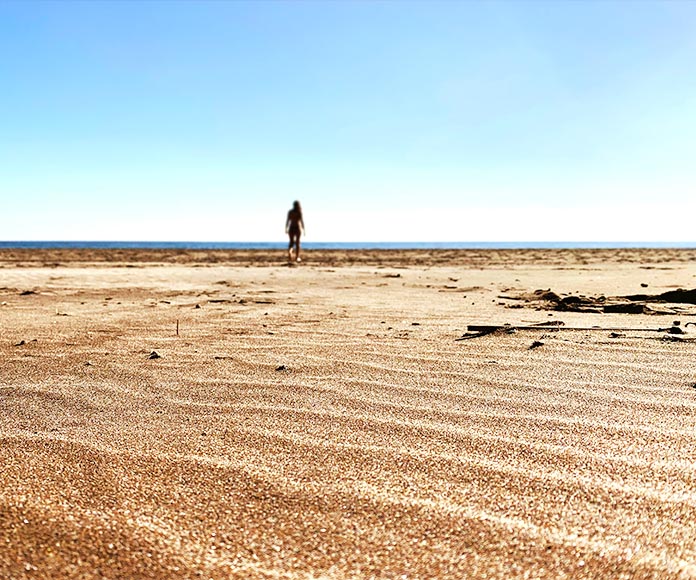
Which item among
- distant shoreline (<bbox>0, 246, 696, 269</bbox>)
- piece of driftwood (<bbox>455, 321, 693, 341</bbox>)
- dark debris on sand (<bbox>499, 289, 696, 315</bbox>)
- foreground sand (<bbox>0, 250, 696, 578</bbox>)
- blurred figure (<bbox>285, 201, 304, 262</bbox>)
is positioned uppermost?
blurred figure (<bbox>285, 201, 304, 262</bbox>)

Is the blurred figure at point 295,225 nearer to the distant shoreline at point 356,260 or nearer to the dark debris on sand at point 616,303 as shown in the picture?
the distant shoreline at point 356,260

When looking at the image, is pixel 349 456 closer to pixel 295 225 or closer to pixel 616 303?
pixel 616 303

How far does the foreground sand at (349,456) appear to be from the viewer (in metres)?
1.21

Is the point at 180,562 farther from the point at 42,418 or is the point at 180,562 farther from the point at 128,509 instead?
the point at 42,418

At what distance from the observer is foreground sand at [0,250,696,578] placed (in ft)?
3.96

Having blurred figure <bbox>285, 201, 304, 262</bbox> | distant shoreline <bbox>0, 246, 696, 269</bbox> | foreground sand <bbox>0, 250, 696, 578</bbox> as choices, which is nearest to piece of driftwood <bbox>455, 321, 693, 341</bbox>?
foreground sand <bbox>0, 250, 696, 578</bbox>

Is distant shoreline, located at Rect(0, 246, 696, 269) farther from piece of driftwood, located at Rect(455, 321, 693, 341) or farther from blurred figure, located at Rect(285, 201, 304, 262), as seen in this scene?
piece of driftwood, located at Rect(455, 321, 693, 341)

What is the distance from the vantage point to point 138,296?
21.1 feet

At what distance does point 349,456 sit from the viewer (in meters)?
Result: 1.72

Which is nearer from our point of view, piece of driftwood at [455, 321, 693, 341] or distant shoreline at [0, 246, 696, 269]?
piece of driftwood at [455, 321, 693, 341]

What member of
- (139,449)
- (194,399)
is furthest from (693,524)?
(194,399)

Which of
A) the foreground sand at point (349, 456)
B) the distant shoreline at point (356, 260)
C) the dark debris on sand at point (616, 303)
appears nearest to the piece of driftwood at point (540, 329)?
the foreground sand at point (349, 456)

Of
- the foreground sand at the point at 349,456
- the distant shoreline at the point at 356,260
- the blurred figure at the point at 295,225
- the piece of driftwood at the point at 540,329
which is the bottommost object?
the foreground sand at the point at 349,456

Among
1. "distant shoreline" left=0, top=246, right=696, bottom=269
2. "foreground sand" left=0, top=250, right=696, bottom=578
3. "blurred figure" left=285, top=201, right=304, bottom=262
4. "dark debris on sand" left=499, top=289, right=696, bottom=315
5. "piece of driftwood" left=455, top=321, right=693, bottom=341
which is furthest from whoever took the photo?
"blurred figure" left=285, top=201, right=304, bottom=262
